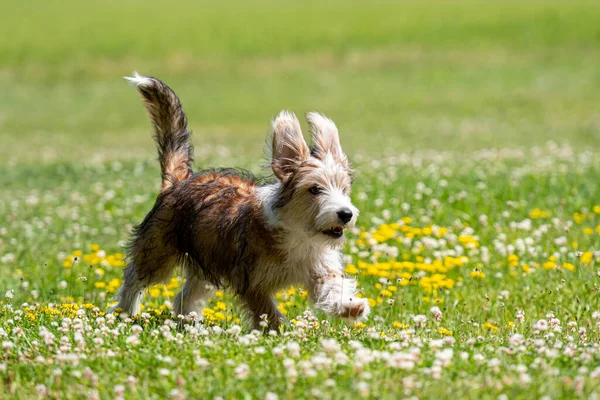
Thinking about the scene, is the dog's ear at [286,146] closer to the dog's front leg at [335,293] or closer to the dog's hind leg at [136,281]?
the dog's front leg at [335,293]

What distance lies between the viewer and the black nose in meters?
5.78

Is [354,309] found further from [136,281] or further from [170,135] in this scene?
[170,135]

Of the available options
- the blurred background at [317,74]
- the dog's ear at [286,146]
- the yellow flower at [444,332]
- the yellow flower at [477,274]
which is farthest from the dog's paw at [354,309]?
the blurred background at [317,74]

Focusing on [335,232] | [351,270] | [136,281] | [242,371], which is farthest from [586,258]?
[242,371]

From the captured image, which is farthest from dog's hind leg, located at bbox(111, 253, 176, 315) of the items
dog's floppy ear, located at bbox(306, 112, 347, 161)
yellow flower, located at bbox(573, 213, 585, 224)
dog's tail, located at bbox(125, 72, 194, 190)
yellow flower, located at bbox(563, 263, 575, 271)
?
yellow flower, located at bbox(573, 213, 585, 224)

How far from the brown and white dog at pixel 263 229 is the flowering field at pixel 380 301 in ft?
0.85

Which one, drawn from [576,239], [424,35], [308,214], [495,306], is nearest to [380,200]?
[576,239]

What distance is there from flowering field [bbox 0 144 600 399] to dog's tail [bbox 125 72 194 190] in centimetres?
91

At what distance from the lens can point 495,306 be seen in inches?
282

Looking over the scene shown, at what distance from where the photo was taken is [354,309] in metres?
6.00

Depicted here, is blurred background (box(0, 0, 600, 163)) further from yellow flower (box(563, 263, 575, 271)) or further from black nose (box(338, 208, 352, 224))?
black nose (box(338, 208, 352, 224))

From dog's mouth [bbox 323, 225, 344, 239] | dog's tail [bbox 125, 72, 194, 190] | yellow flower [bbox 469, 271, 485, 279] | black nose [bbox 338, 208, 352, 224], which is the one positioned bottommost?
yellow flower [bbox 469, 271, 485, 279]

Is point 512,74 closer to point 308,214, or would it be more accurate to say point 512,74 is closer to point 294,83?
point 294,83

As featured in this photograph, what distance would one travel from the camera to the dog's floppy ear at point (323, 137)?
6.26m
